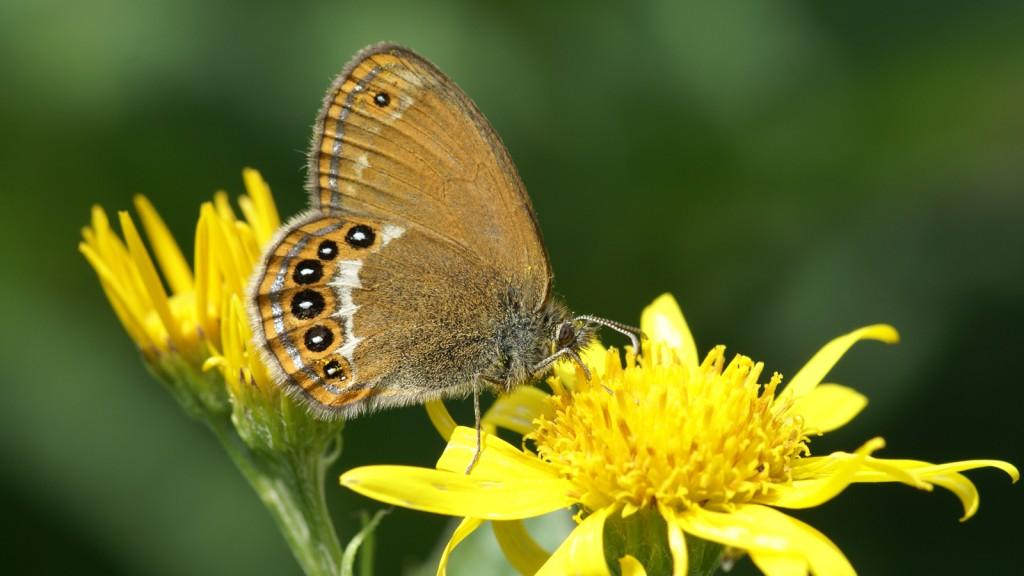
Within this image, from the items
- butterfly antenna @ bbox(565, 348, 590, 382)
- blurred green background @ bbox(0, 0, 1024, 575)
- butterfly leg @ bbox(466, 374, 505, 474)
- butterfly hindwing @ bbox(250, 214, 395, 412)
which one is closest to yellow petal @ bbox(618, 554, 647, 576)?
butterfly leg @ bbox(466, 374, 505, 474)

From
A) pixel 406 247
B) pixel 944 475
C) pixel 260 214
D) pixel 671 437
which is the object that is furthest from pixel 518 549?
pixel 260 214

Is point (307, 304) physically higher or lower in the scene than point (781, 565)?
higher

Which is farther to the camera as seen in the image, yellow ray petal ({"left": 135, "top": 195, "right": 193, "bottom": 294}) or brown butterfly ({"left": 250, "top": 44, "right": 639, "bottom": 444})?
yellow ray petal ({"left": 135, "top": 195, "right": 193, "bottom": 294})

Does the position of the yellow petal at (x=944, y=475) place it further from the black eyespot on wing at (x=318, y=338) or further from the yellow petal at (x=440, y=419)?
the black eyespot on wing at (x=318, y=338)

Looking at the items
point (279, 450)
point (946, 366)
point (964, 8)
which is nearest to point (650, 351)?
point (279, 450)

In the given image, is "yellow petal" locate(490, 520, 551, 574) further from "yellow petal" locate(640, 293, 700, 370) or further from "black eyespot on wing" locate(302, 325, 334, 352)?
"yellow petal" locate(640, 293, 700, 370)

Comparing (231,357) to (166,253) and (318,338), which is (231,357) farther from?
(166,253)

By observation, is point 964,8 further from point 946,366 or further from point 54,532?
point 54,532
